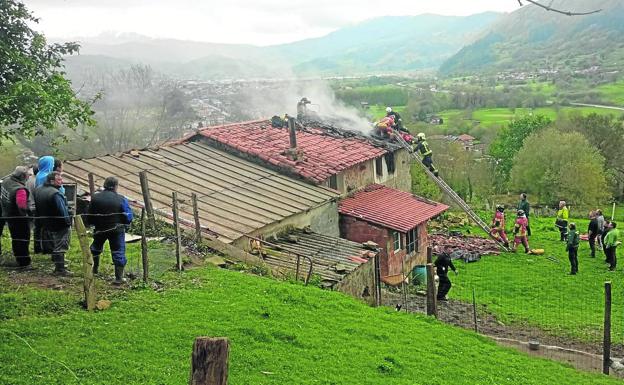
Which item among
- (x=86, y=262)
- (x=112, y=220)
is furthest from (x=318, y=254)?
(x=86, y=262)

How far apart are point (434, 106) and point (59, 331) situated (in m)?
106

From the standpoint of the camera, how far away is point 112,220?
11.2 m

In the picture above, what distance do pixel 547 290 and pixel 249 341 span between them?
15102 mm

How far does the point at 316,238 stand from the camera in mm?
18875

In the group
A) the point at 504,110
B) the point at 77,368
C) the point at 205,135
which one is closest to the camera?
the point at 77,368

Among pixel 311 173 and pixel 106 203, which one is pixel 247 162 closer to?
pixel 311 173

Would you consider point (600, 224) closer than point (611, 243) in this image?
No

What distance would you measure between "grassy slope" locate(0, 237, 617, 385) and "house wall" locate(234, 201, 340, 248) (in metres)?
4.86

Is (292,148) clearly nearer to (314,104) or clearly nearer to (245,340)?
(314,104)

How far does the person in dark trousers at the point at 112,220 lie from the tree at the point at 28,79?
1.95 meters

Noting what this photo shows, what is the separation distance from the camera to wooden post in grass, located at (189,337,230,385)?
16.3 ft

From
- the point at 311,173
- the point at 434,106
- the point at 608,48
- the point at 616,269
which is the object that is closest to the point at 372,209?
the point at 311,173

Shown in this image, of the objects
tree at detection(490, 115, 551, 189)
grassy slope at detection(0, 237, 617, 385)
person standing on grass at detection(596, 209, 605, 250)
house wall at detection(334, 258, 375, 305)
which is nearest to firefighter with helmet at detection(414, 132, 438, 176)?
person standing on grass at detection(596, 209, 605, 250)

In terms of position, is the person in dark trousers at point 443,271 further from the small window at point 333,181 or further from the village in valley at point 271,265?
the small window at point 333,181
